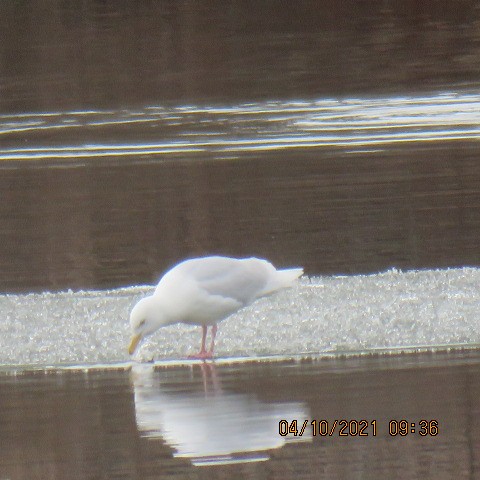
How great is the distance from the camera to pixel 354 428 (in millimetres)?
7152

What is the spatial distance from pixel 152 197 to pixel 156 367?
6.33 m

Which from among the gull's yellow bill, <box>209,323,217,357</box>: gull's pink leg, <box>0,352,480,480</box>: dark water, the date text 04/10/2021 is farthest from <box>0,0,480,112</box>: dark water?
the date text 04/10/2021

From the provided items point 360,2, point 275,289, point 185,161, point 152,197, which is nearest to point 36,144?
point 185,161

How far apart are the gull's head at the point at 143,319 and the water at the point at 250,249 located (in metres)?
0.16

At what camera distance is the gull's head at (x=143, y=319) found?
9.05 meters

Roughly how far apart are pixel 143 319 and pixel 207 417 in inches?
62.0

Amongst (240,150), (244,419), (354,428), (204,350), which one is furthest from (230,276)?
(240,150)

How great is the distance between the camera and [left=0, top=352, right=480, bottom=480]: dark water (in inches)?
263

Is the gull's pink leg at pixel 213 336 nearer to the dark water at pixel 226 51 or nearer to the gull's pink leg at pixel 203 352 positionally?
the gull's pink leg at pixel 203 352

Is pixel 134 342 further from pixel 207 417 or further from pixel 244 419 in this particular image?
pixel 244 419

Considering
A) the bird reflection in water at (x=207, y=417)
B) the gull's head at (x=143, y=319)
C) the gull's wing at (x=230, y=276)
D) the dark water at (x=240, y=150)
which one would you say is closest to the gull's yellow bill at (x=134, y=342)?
the gull's head at (x=143, y=319)

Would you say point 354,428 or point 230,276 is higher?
point 230,276

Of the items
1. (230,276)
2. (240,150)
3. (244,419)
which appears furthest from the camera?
(240,150)

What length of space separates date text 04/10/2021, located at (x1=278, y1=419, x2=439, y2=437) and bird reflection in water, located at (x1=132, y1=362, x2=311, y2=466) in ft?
0.17
